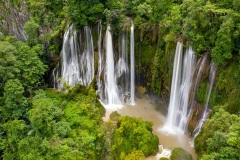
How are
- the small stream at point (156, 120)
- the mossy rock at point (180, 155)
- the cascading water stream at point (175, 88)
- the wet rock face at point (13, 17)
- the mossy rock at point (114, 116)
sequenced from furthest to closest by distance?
the wet rock face at point (13, 17)
the mossy rock at point (114, 116)
the cascading water stream at point (175, 88)
the small stream at point (156, 120)
the mossy rock at point (180, 155)

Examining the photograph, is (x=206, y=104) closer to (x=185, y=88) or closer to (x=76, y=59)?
(x=185, y=88)

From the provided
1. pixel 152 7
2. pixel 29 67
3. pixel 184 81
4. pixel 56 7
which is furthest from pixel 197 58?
pixel 56 7

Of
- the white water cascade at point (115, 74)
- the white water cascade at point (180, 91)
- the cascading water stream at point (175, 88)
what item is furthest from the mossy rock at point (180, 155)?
the white water cascade at point (115, 74)

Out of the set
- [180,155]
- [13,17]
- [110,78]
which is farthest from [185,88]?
[13,17]

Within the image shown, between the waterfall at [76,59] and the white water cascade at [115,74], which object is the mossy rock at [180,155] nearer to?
the white water cascade at [115,74]

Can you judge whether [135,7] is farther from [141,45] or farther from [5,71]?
[5,71]

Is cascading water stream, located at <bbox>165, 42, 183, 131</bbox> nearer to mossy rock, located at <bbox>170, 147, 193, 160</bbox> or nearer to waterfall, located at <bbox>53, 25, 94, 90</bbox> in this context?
mossy rock, located at <bbox>170, 147, 193, 160</bbox>

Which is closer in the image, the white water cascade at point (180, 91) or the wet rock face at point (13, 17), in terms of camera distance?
the white water cascade at point (180, 91)
